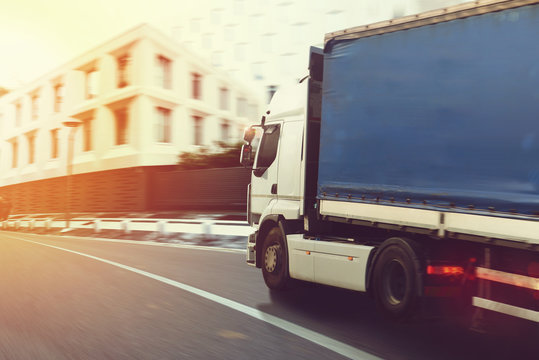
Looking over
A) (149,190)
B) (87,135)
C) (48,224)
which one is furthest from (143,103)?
(48,224)

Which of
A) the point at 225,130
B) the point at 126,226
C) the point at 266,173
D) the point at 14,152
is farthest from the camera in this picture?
the point at 14,152

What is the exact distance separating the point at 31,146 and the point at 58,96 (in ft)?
29.2

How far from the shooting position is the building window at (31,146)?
53.7m

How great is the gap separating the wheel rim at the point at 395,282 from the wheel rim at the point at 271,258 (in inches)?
90.5

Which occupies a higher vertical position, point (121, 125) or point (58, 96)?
point (58, 96)

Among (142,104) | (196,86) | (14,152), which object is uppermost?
(196,86)

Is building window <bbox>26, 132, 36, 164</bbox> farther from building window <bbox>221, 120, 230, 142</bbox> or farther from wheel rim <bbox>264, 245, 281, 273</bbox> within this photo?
wheel rim <bbox>264, 245, 281, 273</bbox>

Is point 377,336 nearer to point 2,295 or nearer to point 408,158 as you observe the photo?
point 408,158

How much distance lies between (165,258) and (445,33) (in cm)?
958

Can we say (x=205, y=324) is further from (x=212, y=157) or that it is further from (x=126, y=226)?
(x=212, y=157)

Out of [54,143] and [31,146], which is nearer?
[54,143]

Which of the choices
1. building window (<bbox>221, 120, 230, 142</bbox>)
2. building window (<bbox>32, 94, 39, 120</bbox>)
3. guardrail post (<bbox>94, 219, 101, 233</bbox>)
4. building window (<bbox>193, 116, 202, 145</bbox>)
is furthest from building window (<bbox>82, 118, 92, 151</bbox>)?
building window (<bbox>32, 94, 39, 120</bbox>)

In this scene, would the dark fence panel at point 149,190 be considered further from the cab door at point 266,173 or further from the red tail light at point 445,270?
the red tail light at point 445,270

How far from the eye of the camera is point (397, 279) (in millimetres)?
6211
